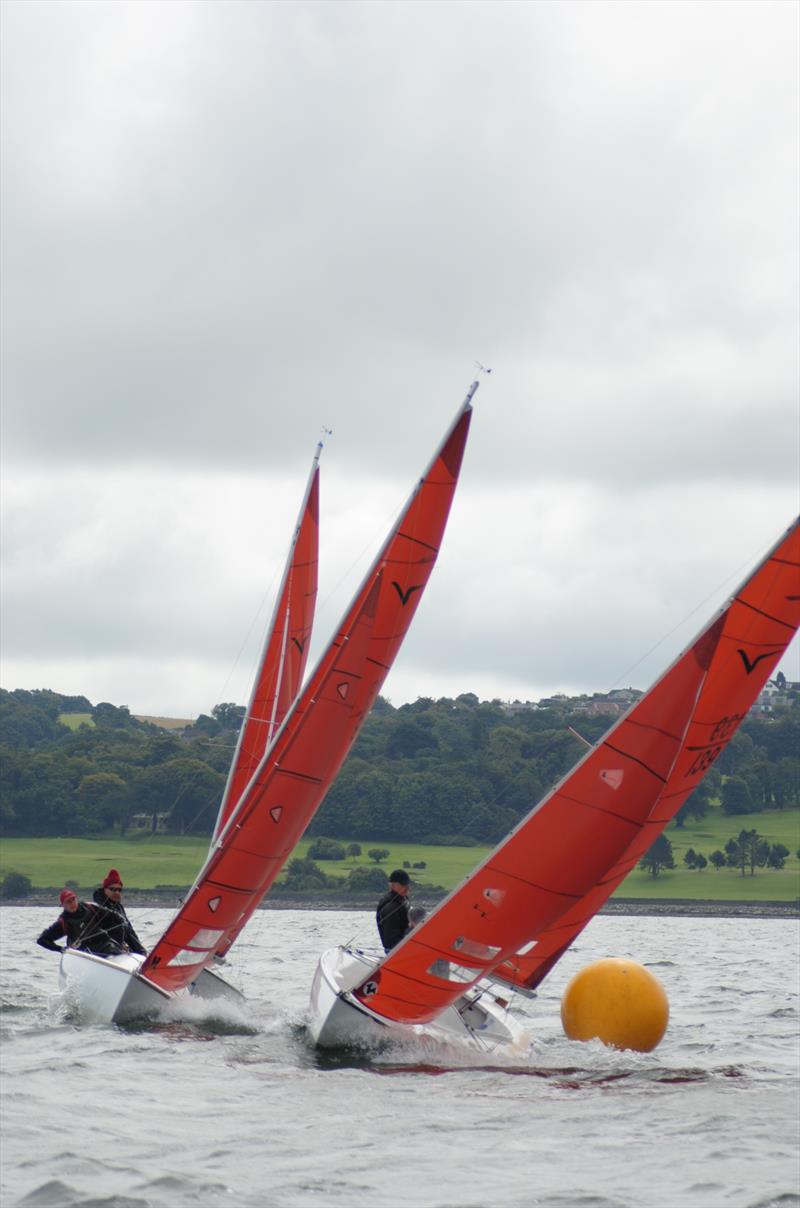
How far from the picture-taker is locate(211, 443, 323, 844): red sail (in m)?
24.3

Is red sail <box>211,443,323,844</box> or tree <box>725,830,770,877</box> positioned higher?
red sail <box>211,443,323,844</box>

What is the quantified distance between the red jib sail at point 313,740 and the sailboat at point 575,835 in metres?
2.30

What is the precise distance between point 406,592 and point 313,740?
8.31 ft

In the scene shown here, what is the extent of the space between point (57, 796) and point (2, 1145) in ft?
348

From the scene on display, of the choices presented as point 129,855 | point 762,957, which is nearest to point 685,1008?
point 762,957

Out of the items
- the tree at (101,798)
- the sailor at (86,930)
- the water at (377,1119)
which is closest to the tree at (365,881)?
the tree at (101,798)

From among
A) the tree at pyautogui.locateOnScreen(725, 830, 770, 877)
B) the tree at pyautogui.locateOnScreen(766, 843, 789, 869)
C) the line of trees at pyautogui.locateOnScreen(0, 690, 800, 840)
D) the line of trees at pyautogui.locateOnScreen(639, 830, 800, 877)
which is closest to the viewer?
the line of trees at pyautogui.locateOnScreen(0, 690, 800, 840)

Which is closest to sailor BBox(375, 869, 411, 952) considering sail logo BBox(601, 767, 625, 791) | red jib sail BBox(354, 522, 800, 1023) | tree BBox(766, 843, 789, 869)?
red jib sail BBox(354, 522, 800, 1023)

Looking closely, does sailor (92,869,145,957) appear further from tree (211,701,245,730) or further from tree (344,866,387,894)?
tree (211,701,245,730)

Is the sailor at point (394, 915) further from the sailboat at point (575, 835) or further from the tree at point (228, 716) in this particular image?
the tree at point (228, 716)

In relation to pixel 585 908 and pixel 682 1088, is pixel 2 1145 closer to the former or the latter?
pixel 682 1088

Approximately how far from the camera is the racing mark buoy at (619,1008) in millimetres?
18562

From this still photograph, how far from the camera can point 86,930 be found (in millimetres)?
21781

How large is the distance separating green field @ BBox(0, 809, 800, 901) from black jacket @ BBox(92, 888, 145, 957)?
70136mm
